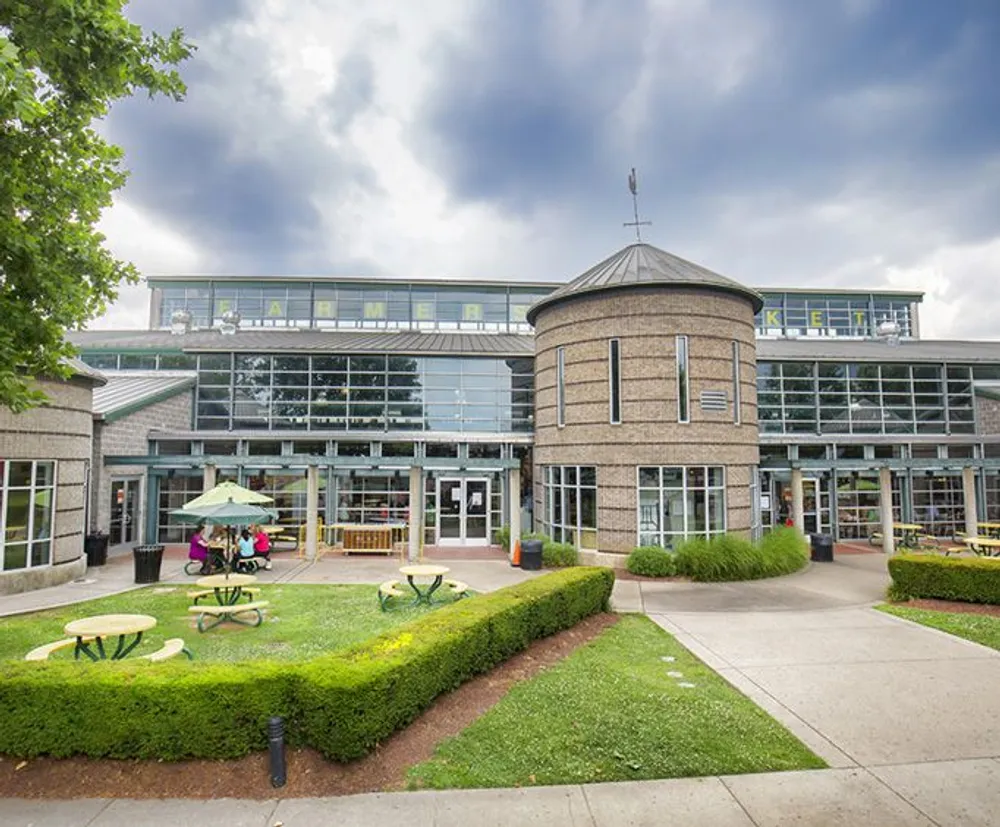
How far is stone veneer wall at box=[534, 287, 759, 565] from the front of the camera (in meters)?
17.0

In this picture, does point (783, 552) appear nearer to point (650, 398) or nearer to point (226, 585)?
point (650, 398)

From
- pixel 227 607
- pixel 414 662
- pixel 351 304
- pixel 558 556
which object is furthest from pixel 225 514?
pixel 351 304

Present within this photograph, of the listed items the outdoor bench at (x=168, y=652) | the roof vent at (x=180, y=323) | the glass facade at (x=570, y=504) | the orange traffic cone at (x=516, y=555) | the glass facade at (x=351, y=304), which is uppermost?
the glass facade at (x=351, y=304)

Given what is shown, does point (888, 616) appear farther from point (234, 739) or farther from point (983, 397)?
point (983, 397)

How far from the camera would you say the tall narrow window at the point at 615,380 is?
17500mm

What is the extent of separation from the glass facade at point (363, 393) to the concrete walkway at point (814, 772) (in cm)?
1419

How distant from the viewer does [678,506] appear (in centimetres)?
1688

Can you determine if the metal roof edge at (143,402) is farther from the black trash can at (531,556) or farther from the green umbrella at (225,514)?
the black trash can at (531,556)

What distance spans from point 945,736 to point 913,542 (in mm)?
18312

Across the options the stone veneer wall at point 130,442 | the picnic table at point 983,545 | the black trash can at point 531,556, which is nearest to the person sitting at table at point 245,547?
the stone veneer wall at point 130,442

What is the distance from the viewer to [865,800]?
5277mm

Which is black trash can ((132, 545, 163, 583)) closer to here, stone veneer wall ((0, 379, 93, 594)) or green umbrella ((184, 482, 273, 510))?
stone veneer wall ((0, 379, 93, 594))

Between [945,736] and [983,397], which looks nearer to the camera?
[945,736]

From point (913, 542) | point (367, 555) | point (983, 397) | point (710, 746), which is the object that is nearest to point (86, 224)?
point (710, 746)
